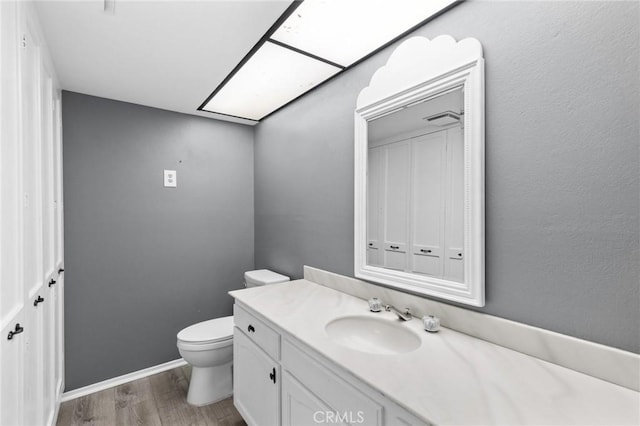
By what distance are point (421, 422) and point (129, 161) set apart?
2.60 metres

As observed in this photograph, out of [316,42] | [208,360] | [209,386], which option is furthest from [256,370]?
[316,42]

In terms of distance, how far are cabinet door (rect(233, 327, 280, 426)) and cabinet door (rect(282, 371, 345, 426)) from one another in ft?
0.24

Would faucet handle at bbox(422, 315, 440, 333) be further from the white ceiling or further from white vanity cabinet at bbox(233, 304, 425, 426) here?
the white ceiling

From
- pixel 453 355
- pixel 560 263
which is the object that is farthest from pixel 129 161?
pixel 560 263

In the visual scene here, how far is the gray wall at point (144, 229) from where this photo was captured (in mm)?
2195

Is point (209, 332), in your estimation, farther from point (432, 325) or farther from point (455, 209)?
point (455, 209)

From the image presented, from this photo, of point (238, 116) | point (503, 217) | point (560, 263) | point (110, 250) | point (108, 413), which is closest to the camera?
point (560, 263)

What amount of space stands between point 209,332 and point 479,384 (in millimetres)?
1842

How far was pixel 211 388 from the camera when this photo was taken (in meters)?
2.11

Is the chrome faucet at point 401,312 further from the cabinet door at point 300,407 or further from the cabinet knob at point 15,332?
the cabinet knob at point 15,332

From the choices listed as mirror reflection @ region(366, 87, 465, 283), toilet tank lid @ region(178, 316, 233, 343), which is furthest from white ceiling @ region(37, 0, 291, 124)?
toilet tank lid @ region(178, 316, 233, 343)

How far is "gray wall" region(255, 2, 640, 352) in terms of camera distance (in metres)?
0.85

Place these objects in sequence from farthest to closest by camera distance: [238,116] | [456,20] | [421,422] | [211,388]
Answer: [238,116] < [211,388] < [456,20] < [421,422]

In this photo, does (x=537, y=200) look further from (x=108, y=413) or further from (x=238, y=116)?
(x=108, y=413)
